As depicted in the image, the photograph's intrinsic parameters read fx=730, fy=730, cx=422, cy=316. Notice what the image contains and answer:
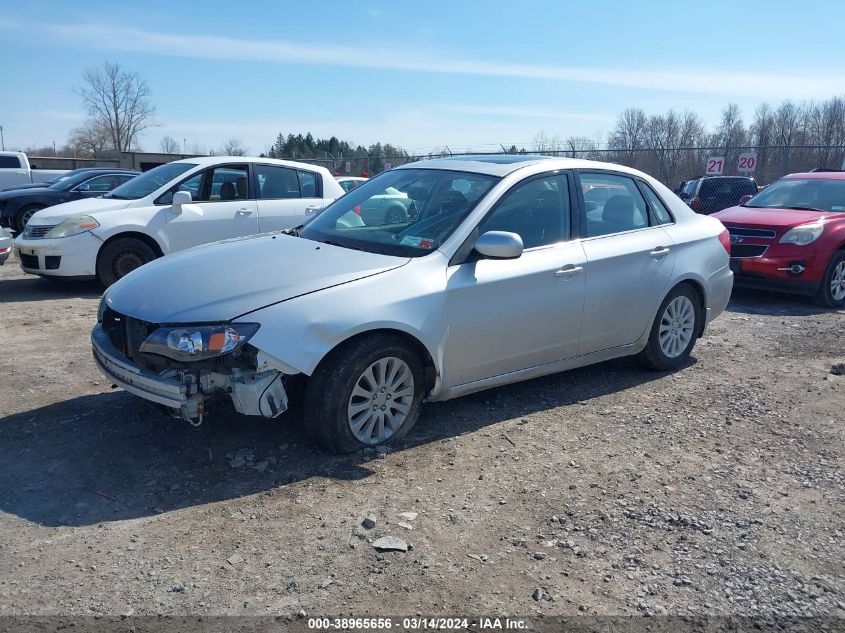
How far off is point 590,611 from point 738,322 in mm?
6335

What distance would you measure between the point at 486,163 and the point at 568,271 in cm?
106

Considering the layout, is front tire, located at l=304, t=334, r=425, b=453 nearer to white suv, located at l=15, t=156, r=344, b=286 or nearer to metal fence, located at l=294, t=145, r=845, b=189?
white suv, located at l=15, t=156, r=344, b=286

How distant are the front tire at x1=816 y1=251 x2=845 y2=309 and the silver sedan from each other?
410cm

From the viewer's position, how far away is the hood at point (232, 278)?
4.08m

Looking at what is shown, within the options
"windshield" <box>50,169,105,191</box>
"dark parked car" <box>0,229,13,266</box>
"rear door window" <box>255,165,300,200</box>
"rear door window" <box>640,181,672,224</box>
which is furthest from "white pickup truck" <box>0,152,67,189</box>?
"rear door window" <box>640,181,672,224</box>

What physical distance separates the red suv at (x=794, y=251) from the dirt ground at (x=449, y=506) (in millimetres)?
3860

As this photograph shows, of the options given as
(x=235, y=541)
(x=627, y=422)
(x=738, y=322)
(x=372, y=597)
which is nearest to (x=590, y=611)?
(x=372, y=597)

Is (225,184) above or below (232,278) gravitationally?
above

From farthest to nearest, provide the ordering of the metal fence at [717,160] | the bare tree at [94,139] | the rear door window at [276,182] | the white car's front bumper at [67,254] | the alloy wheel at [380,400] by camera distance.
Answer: the bare tree at [94,139] → the metal fence at [717,160] → the rear door window at [276,182] → the white car's front bumper at [67,254] → the alloy wheel at [380,400]

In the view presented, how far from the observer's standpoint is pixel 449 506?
3826 millimetres

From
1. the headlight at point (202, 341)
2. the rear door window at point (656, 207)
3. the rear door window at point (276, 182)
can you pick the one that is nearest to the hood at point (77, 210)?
the rear door window at point (276, 182)

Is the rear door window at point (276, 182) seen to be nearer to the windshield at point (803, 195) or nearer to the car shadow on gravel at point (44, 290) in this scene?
the car shadow on gravel at point (44, 290)

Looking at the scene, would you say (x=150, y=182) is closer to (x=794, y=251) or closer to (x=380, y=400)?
(x=380, y=400)

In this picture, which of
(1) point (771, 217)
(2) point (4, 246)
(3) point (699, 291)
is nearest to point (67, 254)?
(2) point (4, 246)
